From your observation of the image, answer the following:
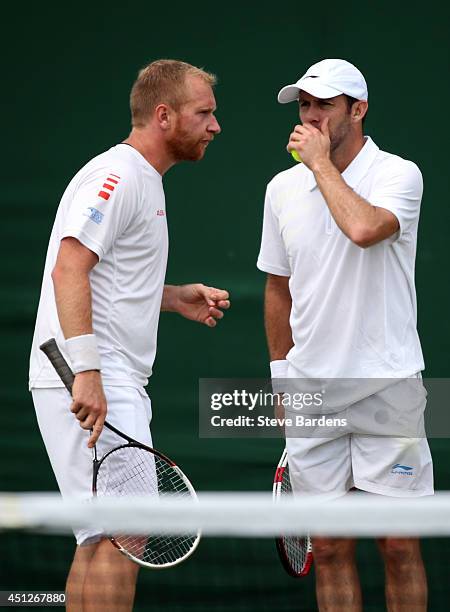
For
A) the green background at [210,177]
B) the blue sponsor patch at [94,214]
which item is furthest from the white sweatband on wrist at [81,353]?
the green background at [210,177]

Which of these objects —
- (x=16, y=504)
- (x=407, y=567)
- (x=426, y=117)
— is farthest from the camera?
(x=426, y=117)

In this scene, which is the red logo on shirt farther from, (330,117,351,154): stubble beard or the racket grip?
(330,117,351,154): stubble beard

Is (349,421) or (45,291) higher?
(45,291)

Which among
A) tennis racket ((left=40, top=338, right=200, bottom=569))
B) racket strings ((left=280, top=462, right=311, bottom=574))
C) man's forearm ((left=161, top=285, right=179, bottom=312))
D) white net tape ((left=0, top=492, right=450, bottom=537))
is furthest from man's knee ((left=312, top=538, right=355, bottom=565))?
white net tape ((left=0, top=492, right=450, bottom=537))

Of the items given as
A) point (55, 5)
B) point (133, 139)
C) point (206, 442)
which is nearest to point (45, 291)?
point (133, 139)

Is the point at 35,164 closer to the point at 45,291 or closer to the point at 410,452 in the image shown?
the point at 45,291

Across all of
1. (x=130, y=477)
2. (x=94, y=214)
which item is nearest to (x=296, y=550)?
(x=130, y=477)

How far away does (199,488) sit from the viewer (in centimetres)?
468

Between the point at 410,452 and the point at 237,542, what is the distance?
1214 mm

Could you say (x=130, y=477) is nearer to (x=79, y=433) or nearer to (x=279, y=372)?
(x=79, y=433)

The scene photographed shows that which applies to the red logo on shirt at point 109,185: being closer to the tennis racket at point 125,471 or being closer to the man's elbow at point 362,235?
the tennis racket at point 125,471

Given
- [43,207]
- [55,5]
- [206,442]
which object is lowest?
[206,442]

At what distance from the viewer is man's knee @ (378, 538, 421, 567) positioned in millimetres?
3598

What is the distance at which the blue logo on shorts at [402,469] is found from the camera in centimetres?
362
